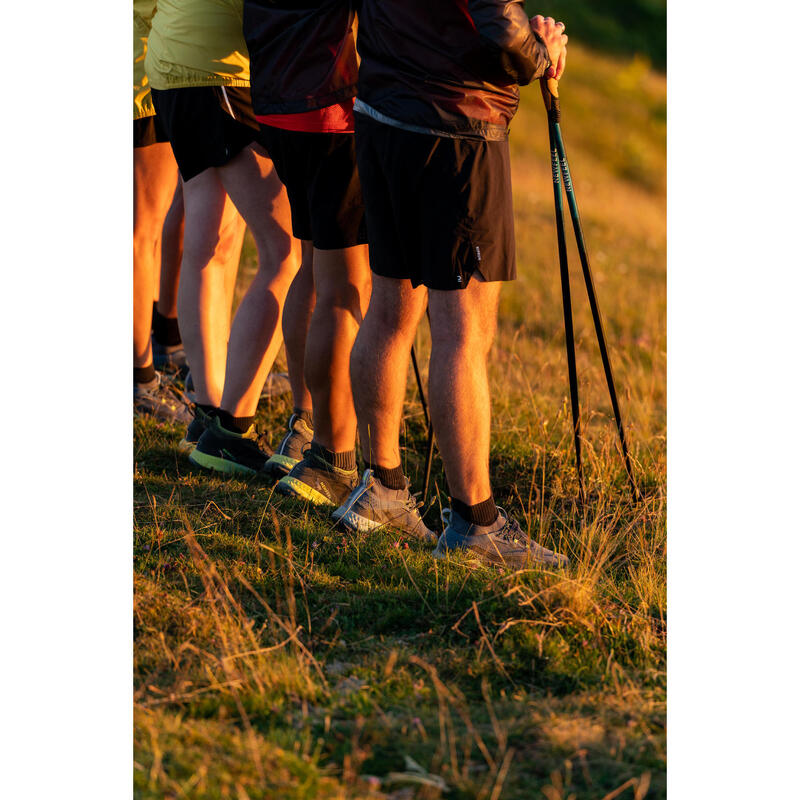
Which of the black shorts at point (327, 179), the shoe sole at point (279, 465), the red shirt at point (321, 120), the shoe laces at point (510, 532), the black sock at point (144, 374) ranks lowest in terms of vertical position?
the shoe sole at point (279, 465)

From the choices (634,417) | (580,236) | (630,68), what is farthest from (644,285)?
(630,68)

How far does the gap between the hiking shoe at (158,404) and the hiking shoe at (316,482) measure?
1045 mm

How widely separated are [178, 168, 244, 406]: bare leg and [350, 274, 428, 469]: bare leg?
936 mm

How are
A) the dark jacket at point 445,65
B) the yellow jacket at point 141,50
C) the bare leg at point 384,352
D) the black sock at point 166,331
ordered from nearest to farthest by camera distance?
the dark jacket at point 445,65
the bare leg at point 384,352
the yellow jacket at point 141,50
the black sock at point 166,331

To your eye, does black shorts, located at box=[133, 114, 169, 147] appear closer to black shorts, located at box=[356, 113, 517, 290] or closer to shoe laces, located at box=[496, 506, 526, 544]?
black shorts, located at box=[356, 113, 517, 290]

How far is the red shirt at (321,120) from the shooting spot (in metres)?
3.54

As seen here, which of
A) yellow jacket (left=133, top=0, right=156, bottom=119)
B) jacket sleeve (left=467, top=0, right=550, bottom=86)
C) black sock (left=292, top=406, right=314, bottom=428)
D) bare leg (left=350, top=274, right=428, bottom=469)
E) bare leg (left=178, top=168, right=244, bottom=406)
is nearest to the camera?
jacket sleeve (left=467, top=0, right=550, bottom=86)

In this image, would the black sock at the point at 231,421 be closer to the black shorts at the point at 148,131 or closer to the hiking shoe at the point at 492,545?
the hiking shoe at the point at 492,545

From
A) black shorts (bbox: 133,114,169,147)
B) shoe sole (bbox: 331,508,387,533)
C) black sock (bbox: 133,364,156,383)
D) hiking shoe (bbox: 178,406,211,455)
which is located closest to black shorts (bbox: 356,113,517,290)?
shoe sole (bbox: 331,508,387,533)

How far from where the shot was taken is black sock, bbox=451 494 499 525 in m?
3.44

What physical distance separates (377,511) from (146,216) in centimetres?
194

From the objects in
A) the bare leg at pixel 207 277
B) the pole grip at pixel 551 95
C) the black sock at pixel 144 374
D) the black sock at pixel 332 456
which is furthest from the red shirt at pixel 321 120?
the black sock at pixel 144 374

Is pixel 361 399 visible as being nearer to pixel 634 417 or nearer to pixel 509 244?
pixel 509 244

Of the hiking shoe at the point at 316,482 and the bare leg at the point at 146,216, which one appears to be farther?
the bare leg at the point at 146,216
